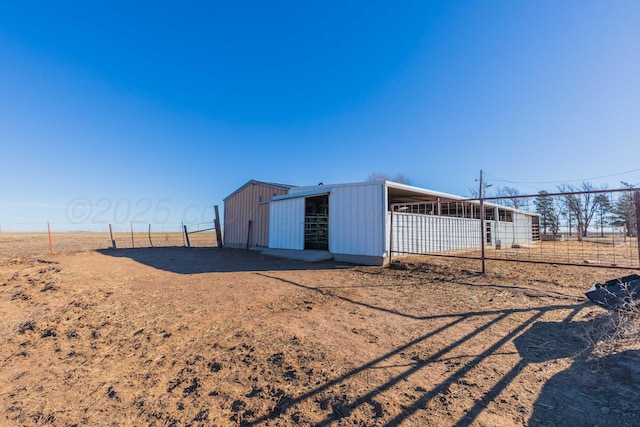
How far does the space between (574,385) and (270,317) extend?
2.99 metres

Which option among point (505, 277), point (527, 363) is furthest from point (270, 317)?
point (505, 277)

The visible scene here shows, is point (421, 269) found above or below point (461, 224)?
below

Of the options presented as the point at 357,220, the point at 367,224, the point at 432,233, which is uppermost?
the point at 357,220

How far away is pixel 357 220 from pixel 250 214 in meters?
7.67

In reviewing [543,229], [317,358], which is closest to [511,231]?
[543,229]

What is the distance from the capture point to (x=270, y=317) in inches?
144

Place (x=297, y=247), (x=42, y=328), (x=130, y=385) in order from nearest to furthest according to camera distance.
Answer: (x=130, y=385)
(x=42, y=328)
(x=297, y=247)

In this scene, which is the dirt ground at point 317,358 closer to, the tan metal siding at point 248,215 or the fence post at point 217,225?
the tan metal siding at point 248,215

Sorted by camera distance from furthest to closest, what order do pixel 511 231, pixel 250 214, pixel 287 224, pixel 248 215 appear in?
pixel 511 231, pixel 248 215, pixel 250 214, pixel 287 224

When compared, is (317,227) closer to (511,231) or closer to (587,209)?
(587,209)

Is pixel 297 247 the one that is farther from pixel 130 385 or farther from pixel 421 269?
pixel 130 385

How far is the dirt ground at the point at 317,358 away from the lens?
75.0 inches

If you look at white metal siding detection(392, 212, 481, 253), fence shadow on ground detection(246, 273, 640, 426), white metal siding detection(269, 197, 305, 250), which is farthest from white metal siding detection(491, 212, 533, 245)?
fence shadow on ground detection(246, 273, 640, 426)

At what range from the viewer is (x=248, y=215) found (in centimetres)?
1479
